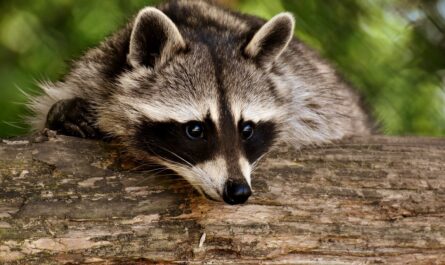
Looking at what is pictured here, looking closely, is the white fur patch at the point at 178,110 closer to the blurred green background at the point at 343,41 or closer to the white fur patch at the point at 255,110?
the white fur patch at the point at 255,110

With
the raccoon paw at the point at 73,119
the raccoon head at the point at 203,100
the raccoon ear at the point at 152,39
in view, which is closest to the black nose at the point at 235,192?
the raccoon head at the point at 203,100

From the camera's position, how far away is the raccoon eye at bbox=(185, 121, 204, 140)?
3619mm

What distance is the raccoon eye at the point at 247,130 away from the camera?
374cm

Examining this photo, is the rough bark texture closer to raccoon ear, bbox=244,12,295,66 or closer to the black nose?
the black nose

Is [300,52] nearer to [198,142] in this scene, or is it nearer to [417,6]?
[417,6]

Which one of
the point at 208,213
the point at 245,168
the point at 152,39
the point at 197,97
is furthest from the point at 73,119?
the point at 245,168

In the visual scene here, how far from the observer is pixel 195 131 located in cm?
362

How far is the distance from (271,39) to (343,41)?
1361 mm

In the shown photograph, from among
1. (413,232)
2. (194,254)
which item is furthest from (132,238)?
(413,232)

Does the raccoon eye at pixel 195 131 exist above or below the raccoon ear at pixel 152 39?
below

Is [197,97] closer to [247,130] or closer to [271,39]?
[247,130]

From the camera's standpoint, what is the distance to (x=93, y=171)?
12.3ft

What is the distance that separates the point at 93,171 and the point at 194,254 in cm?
71

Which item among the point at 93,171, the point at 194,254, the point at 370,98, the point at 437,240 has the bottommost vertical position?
the point at 370,98
